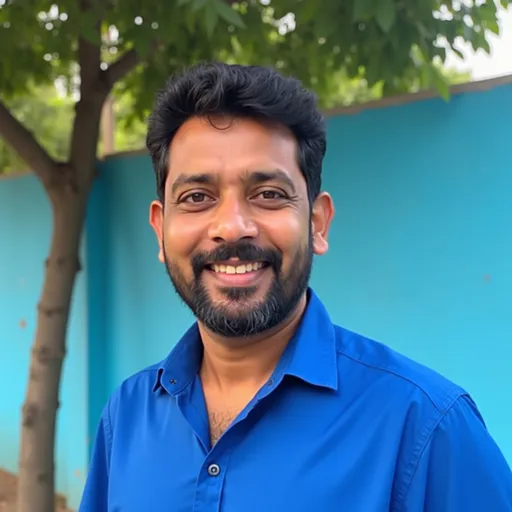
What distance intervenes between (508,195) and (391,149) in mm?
538

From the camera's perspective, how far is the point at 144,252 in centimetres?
358

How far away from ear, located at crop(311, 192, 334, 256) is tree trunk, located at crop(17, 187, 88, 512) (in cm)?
185

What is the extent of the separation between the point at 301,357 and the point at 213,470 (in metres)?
0.29

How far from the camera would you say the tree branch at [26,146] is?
2.94 m

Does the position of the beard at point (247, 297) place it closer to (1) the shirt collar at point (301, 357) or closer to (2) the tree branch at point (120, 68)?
(1) the shirt collar at point (301, 357)

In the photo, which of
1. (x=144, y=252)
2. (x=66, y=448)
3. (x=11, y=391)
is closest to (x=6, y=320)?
(x=11, y=391)

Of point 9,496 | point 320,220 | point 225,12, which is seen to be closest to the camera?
point 320,220

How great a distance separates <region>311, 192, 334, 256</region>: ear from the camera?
1481 mm

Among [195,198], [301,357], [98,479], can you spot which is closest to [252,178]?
[195,198]

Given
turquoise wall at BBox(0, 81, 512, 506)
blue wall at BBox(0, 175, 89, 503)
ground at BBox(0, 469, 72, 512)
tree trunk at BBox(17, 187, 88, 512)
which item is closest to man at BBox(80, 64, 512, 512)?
turquoise wall at BBox(0, 81, 512, 506)

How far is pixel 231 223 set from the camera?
1288mm

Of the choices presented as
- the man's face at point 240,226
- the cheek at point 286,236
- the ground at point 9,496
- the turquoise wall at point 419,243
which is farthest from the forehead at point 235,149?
the ground at point 9,496

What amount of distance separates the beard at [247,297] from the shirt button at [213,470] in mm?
270

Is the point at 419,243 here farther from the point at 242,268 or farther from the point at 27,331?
the point at 27,331
